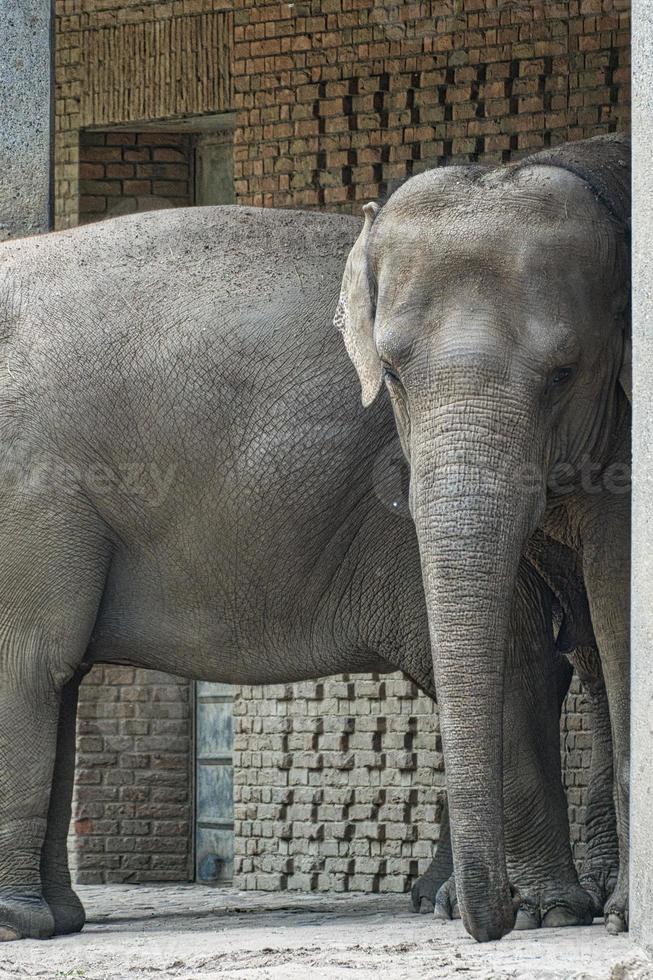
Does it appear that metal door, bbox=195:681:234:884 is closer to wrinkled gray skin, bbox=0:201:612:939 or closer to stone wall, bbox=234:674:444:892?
stone wall, bbox=234:674:444:892

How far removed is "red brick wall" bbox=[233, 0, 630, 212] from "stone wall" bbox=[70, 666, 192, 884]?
211 cm

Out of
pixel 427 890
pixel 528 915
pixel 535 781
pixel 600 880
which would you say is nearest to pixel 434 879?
pixel 427 890

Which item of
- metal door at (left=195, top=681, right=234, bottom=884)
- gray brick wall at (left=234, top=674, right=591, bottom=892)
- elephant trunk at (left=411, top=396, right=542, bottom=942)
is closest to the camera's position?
elephant trunk at (left=411, top=396, right=542, bottom=942)

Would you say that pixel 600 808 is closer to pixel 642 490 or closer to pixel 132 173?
pixel 642 490

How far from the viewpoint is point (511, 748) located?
642cm

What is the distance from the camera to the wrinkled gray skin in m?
6.55

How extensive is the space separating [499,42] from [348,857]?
10.4ft

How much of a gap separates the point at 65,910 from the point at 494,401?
2.17 metres

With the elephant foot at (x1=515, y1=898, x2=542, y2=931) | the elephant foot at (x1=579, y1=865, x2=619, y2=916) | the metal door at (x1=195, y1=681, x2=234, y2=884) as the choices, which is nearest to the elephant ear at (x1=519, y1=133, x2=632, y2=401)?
the elephant foot at (x1=515, y1=898, x2=542, y2=931)

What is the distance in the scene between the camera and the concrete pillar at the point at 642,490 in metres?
5.20

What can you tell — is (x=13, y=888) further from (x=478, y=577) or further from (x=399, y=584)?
(x=478, y=577)

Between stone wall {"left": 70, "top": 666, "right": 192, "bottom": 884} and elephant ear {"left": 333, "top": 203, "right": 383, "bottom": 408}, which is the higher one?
elephant ear {"left": 333, "top": 203, "right": 383, "bottom": 408}

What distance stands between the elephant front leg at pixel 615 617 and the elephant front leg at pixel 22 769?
1.60 meters

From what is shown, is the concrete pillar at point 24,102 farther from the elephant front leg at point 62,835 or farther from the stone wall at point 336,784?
the stone wall at point 336,784
